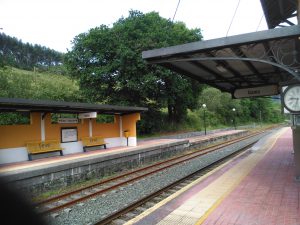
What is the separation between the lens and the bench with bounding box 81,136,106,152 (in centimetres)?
1831

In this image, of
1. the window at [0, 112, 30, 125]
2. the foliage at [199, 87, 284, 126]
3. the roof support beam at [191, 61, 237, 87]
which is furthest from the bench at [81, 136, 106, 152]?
the foliage at [199, 87, 284, 126]

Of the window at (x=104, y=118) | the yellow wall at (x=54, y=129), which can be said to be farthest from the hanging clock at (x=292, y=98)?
the window at (x=104, y=118)

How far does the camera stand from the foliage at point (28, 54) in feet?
229

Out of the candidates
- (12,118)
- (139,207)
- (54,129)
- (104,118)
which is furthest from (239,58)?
(104,118)

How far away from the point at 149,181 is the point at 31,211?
10942 mm

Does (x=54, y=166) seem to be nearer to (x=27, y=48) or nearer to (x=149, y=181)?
(x=149, y=181)

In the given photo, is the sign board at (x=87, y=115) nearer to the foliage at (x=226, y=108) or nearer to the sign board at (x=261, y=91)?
the sign board at (x=261, y=91)

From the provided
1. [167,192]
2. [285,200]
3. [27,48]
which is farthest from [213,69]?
[27,48]

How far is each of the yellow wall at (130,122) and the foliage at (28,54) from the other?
47.9 meters

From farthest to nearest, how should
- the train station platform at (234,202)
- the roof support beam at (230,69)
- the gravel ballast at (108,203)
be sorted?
the roof support beam at (230,69), the gravel ballast at (108,203), the train station platform at (234,202)

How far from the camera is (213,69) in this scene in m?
11.2

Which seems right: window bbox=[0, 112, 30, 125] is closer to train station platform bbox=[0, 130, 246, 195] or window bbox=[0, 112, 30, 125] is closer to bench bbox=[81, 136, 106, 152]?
bench bbox=[81, 136, 106, 152]

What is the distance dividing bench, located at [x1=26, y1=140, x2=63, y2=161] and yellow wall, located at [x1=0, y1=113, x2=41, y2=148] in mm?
278

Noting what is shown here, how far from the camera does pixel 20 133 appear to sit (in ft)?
48.8
